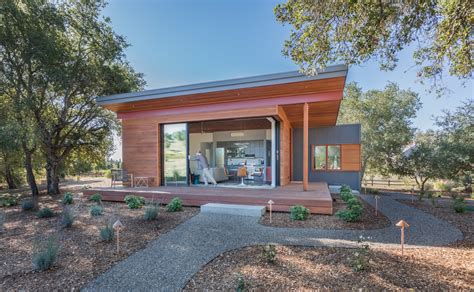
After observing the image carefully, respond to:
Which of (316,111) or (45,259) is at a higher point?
(316,111)

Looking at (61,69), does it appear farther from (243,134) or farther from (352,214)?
(352,214)

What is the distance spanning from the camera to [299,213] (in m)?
5.32

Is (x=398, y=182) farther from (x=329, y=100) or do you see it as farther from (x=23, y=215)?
(x=23, y=215)

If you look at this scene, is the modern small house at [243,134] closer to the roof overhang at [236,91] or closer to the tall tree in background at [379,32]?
the roof overhang at [236,91]

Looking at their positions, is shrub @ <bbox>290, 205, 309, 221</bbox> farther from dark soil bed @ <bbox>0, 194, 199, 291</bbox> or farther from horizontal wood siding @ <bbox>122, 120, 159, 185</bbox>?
horizontal wood siding @ <bbox>122, 120, 159, 185</bbox>

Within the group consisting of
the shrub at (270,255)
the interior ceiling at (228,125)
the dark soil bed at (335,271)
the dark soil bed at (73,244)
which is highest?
the interior ceiling at (228,125)

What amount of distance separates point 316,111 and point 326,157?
14.1 feet

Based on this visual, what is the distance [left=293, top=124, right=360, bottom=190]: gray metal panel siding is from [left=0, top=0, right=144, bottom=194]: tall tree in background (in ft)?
30.5

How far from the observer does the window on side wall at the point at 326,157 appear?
12391mm

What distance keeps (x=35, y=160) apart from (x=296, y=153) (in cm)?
1344

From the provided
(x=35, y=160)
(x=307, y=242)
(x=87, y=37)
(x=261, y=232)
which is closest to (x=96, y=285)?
(x=261, y=232)

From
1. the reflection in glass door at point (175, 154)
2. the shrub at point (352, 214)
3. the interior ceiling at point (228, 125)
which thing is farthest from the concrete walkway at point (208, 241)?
the interior ceiling at point (228, 125)

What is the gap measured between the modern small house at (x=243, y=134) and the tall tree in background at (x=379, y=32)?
166 cm

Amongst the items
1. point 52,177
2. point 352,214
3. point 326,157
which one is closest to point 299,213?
point 352,214
